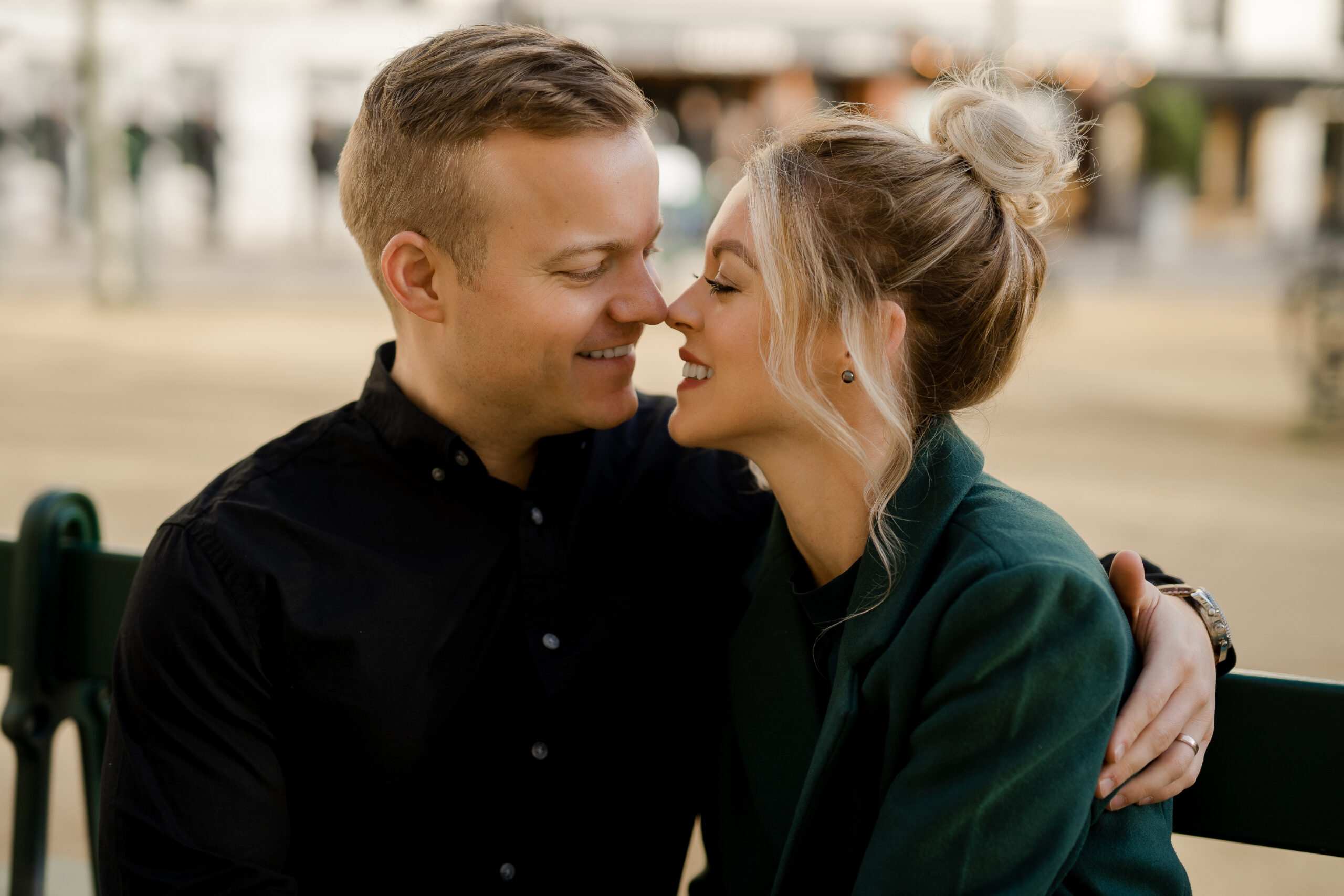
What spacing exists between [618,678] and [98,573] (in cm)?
98

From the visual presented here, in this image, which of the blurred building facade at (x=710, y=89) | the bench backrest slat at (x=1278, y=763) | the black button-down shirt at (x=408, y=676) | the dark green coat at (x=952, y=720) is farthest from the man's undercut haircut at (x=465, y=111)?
the blurred building facade at (x=710, y=89)

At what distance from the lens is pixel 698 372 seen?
2.05 m

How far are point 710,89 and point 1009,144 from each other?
2598 centimetres

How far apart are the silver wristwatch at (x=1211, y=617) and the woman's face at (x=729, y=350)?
0.63m

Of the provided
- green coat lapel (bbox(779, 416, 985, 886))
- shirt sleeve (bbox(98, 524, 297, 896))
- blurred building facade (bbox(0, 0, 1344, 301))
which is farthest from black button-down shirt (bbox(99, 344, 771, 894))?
blurred building facade (bbox(0, 0, 1344, 301))

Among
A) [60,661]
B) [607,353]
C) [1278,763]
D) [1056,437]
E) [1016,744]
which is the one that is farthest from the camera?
[1056,437]

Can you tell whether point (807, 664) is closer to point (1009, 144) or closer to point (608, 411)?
point (608, 411)

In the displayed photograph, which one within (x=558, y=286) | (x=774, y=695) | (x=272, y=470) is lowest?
(x=774, y=695)

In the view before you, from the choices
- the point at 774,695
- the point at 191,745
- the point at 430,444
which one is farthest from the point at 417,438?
the point at 774,695

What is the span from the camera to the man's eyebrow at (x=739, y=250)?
6.42 feet

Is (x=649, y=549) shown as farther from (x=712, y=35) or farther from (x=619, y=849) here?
(x=712, y=35)

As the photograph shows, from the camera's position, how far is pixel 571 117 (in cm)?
203

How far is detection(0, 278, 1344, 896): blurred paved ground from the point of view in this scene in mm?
5023

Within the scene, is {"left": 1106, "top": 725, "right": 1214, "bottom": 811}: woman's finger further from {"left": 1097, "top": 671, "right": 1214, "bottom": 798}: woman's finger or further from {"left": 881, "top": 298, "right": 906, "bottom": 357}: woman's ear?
{"left": 881, "top": 298, "right": 906, "bottom": 357}: woman's ear
